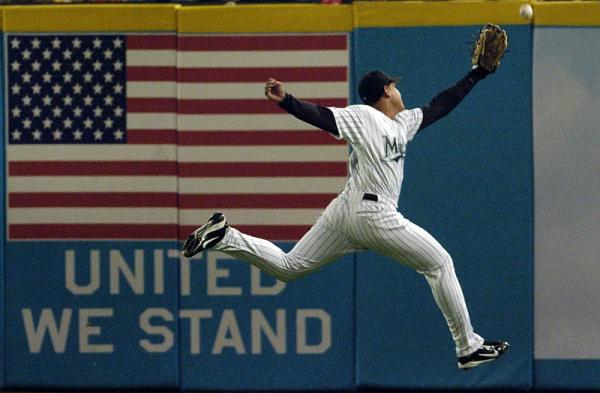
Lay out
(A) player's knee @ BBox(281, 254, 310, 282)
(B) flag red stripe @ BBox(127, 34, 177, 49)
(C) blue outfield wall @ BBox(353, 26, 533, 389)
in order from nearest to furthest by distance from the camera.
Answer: (A) player's knee @ BBox(281, 254, 310, 282) < (C) blue outfield wall @ BBox(353, 26, 533, 389) < (B) flag red stripe @ BBox(127, 34, 177, 49)

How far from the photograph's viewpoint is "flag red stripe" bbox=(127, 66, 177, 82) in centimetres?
1010

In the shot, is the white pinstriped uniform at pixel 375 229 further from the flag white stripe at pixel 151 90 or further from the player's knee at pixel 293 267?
the flag white stripe at pixel 151 90

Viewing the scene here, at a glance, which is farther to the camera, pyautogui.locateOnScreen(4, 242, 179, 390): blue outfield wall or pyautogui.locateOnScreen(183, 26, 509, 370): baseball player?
pyautogui.locateOnScreen(4, 242, 179, 390): blue outfield wall

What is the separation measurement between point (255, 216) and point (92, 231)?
1100 millimetres

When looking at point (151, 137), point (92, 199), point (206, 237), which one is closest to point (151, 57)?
point (151, 137)

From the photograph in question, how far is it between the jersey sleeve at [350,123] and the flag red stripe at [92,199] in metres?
1.92

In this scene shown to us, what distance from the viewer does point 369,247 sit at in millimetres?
8688

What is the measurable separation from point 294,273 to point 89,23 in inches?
97.2

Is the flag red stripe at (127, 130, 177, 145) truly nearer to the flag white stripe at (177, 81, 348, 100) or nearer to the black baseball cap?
the flag white stripe at (177, 81, 348, 100)

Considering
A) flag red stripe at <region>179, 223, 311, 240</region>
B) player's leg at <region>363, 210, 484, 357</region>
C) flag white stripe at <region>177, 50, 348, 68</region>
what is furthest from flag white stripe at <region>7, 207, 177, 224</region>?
player's leg at <region>363, 210, 484, 357</region>

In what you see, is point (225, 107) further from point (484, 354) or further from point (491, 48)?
point (484, 354)

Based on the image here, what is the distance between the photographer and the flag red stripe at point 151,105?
33.1ft

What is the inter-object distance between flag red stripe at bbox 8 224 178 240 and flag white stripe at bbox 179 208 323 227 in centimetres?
13

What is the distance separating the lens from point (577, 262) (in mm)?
10016
